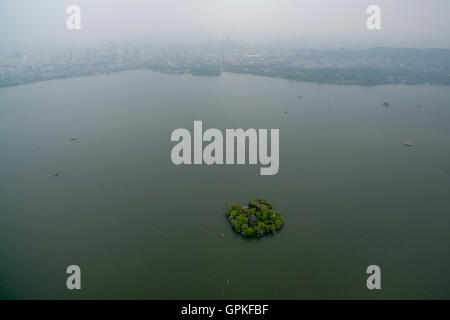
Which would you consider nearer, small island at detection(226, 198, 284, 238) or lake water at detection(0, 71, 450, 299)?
lake water at detection(0, 71, 450, 299)

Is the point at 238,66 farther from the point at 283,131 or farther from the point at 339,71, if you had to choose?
the point at 283,131

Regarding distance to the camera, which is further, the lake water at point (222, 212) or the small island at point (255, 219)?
the small island at point (255, 219)

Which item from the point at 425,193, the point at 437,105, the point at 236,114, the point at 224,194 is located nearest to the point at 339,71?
the point at 437,105

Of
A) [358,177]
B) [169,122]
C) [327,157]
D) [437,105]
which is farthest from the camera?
[437,105]
